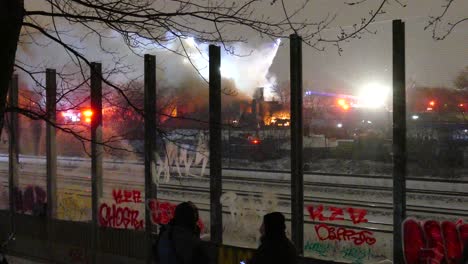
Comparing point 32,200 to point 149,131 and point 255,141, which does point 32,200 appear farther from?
point 255,141

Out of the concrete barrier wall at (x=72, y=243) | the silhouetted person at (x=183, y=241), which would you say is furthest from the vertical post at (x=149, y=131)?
the silhouetted person at (x=183, y=241)

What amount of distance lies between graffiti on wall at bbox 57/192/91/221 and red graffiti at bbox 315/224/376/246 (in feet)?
14.4

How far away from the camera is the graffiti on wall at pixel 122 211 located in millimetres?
8734

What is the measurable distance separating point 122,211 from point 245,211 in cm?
247

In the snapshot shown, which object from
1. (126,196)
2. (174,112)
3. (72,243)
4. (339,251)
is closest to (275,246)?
(339,251)

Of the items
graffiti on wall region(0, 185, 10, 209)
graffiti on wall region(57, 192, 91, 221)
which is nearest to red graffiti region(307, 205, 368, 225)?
graffiti on wall region(57, 192, 91, 221)

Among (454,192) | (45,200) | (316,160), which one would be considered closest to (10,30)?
(316,160)

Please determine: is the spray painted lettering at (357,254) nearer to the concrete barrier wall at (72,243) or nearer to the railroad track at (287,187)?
the railroad track at (287,187)

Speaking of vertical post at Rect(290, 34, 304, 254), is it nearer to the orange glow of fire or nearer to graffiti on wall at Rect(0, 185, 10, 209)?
the orange glow of fire

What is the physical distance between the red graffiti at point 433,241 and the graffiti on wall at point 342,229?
2.23 feet

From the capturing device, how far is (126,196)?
350 inches

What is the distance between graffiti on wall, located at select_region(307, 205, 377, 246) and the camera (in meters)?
6.62

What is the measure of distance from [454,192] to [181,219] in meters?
7.36

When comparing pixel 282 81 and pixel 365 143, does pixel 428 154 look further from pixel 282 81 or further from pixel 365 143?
pixel 282 81
